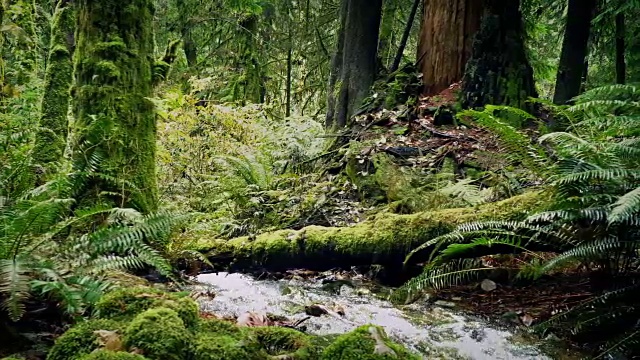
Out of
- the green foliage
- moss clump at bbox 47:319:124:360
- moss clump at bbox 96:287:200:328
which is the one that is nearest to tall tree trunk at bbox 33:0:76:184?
moss clump at bbox 96:287:200:328

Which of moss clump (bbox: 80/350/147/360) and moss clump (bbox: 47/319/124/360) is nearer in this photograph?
moss clump (bbox: 80/350/147/360)

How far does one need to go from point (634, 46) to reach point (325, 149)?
6.67m

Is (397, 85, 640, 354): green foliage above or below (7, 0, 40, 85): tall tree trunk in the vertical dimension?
below

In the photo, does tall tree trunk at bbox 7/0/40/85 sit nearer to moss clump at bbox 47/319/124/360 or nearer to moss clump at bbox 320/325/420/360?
moss clump at bbox 47/319/124/360

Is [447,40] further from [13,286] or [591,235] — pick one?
[13,286]

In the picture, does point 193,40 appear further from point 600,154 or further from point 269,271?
point 600,154

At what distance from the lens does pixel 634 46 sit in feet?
33.3

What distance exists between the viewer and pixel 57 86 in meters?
6.63

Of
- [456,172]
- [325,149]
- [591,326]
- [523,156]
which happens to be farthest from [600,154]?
[325,149]

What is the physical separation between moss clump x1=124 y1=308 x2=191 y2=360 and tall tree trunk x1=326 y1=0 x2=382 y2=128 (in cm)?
711

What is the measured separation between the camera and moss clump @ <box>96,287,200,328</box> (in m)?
2.22

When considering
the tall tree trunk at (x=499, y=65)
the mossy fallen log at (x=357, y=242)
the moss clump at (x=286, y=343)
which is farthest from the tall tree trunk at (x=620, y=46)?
the moss clump at (x=286, y=343)

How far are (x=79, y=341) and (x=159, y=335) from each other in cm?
32

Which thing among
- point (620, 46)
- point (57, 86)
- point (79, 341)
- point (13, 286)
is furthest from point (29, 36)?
point (620, 46)
